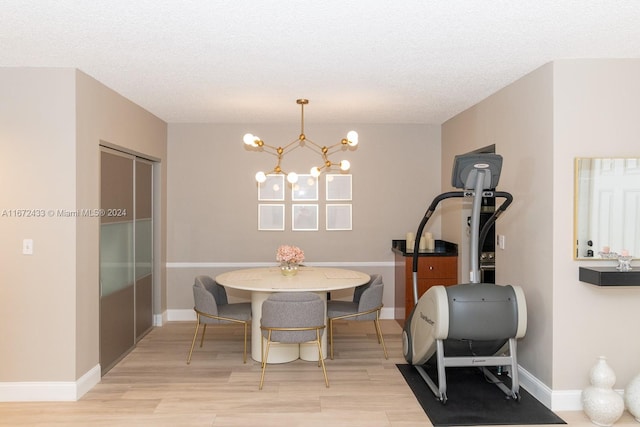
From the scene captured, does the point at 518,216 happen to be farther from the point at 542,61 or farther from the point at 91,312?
the point at 91,312

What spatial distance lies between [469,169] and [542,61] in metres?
0.91

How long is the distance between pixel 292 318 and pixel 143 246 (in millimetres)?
2343

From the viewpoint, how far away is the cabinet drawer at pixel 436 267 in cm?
546

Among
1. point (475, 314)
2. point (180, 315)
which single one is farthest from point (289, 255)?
point (180, 315)

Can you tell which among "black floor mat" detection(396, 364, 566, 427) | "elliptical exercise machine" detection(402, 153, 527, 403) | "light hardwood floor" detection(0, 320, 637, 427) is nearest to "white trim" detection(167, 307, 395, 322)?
"light hardwood floor" detection(0, 320, 637, 427)

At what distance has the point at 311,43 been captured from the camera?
310 centimetres

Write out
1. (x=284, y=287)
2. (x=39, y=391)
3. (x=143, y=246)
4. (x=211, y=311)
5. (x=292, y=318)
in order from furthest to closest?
(x=143, y=246) → (x=211, y=311) → (x=284, y=287) → (x=292, y=318) → (x=39, y=391)

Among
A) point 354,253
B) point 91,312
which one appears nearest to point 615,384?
point 354,253

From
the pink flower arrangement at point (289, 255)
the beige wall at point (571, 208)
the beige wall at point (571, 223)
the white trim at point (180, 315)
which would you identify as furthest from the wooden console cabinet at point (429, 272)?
the white trim at point (180, 315)

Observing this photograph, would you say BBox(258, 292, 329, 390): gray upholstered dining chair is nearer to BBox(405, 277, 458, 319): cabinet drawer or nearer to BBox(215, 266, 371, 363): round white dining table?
BBox(215, 266, 371, 363): round white dining table

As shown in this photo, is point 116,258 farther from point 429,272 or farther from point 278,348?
point 429,272

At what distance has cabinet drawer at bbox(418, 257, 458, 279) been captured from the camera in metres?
5.46

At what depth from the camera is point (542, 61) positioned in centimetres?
345

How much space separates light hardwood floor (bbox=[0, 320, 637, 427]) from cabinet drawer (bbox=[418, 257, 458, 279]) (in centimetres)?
96
